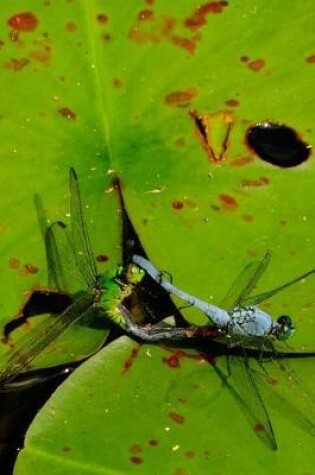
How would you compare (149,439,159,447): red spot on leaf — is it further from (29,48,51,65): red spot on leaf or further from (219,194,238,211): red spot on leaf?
(29,48,51,65): red spot on leaf

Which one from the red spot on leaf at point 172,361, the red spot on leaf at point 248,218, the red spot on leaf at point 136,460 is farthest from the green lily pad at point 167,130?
the red spot on leaf at point 136,460

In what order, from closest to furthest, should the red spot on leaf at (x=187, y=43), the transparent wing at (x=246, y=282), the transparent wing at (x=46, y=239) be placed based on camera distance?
the transparent wing at (x=246, y=282) → the transparent wing at (x=46, y=239) → the red spot on leaf at (x=187, y=43)

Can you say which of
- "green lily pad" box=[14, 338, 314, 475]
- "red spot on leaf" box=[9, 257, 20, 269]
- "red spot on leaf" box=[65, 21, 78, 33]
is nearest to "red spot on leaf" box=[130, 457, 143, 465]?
"green lily pad" box=[14, 338, 314, 475]

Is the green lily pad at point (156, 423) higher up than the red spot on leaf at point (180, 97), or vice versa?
the red spot on leaf at point (180, 97)

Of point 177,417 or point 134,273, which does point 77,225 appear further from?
point 177,417

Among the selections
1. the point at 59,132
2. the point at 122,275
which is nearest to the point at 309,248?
the point at 122,275

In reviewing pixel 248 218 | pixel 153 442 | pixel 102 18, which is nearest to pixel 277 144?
pixel 248 218

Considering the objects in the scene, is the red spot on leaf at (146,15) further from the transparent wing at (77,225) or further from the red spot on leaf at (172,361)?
the red spot on leaf at (172,361)

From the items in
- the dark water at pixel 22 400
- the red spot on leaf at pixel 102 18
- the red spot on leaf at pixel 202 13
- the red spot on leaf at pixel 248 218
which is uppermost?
the red spot on leaf at pixel 102 18
